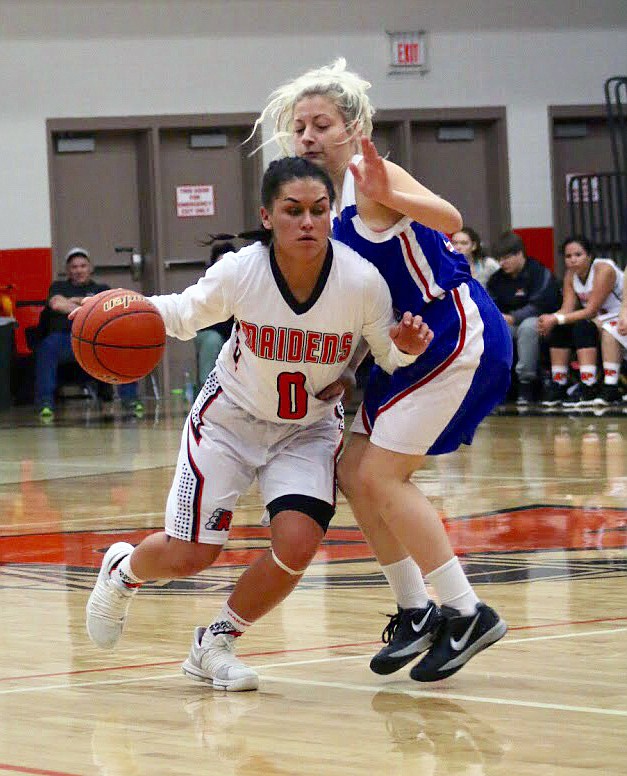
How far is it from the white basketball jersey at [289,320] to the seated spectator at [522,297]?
876 cm

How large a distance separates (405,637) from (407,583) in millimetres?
152

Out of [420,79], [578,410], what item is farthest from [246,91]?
[578,410]

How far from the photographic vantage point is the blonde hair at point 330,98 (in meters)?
3.40

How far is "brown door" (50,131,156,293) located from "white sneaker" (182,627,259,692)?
1181 cm

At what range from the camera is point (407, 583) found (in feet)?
11.2

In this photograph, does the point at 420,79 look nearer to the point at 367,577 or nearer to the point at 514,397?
the point at 514,397

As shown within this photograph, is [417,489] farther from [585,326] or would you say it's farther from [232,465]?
[585,326]

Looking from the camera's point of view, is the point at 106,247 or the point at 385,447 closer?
the point at 385,447

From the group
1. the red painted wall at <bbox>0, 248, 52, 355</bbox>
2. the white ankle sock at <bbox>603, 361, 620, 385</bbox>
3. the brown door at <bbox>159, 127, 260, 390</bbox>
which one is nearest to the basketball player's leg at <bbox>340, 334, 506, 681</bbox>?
the white ankle sock at <bbox>603, 361, 620, 385</bbox>

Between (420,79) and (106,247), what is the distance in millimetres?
3649

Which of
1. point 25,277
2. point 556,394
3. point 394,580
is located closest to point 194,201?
point 25,277

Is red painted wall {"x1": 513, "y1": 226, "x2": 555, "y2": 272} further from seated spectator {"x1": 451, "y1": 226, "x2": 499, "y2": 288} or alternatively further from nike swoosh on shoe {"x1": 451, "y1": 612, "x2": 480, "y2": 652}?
nike swoosh on shoe {"x1": 451, "y1": 612, "x2": 480, "y2": 652}

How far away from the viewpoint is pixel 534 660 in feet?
10.9

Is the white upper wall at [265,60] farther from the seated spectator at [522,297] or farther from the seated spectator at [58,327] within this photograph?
the seated spectator at [522,297]
